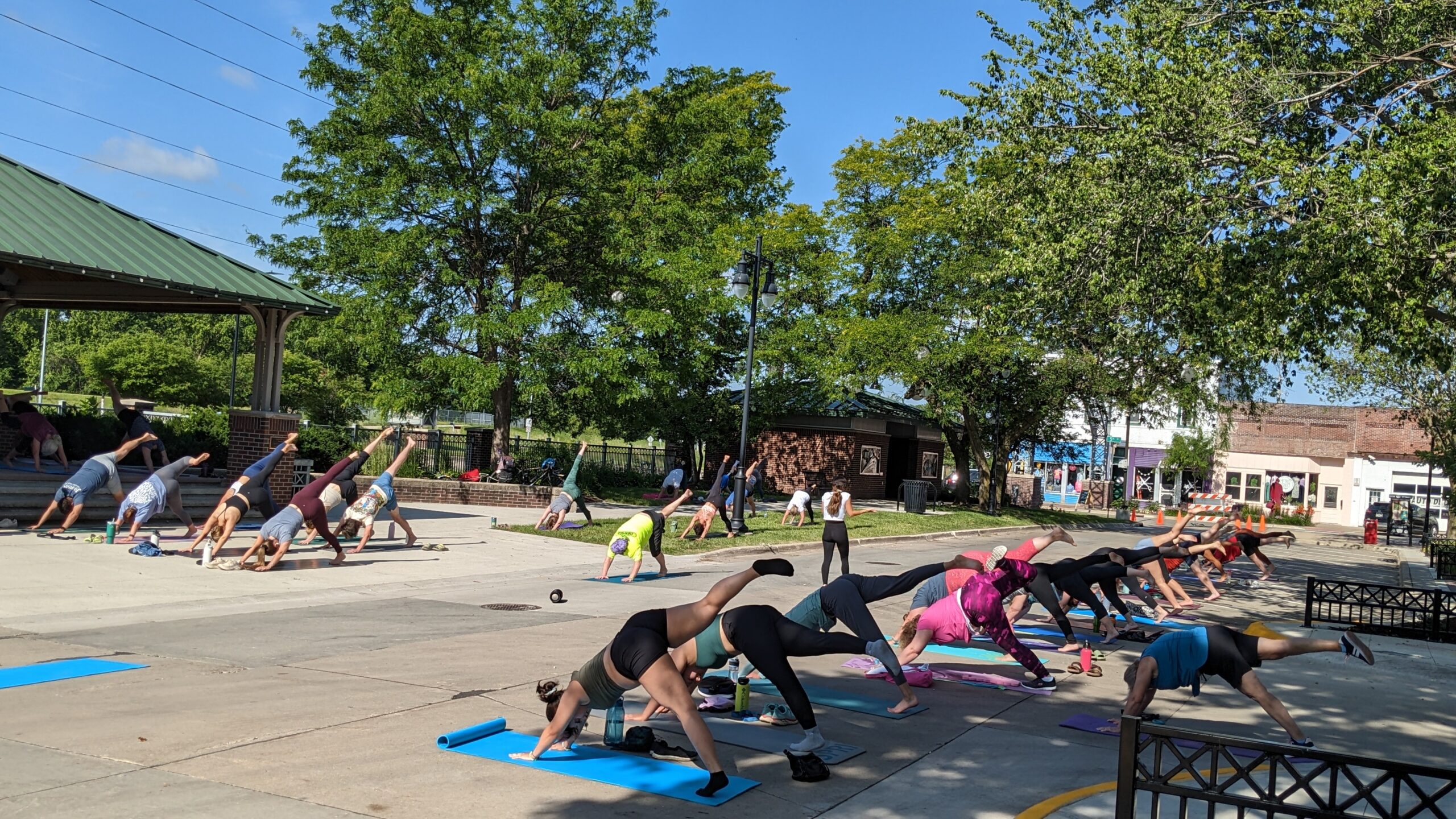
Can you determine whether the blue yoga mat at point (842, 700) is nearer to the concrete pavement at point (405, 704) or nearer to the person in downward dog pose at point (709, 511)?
the concrete pavement at point (405, 704)

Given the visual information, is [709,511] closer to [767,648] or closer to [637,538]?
[637,538]

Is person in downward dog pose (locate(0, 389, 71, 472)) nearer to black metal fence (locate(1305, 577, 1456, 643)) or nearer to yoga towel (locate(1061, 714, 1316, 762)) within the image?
yoga towel (locate(1061, 714, 1316, 762))

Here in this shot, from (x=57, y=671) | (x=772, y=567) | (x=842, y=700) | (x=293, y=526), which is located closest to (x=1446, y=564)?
(x=842, y=700)

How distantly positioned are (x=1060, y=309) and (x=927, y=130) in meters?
20.0

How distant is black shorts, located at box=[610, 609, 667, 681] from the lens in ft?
21.9

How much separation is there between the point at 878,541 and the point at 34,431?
18.7m

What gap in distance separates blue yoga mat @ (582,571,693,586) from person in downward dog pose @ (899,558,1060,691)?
24.3 feet

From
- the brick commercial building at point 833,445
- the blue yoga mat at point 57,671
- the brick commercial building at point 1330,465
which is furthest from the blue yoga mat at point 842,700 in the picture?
the brick commercial building at point 1330,465

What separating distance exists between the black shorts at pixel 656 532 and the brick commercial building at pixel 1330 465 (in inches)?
2039

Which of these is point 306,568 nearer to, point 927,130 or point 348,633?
point 348,633

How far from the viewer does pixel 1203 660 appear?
26.1 feet

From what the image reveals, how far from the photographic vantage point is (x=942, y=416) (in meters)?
39.8

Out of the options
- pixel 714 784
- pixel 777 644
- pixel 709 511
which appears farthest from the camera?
pixel 709 511

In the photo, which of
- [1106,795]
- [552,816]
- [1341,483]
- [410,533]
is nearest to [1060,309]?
[410,533]
